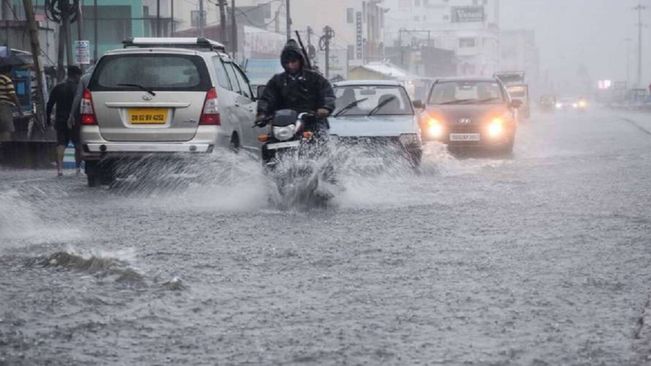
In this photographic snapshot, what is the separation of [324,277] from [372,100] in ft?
35.8

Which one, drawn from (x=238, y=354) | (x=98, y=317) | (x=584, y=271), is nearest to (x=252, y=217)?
(x=584, y=271)

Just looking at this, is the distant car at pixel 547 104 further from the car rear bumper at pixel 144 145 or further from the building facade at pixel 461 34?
the car rear bumper at pixel 144 145

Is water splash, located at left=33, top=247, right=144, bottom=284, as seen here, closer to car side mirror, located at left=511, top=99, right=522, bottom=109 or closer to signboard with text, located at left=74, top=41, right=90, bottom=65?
car side mirror, located at left=511, top=99, right=522, bottom=109

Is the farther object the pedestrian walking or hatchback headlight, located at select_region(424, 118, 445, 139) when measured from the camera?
hatchback headlight, located at select_region(424, 118, 445, 139)

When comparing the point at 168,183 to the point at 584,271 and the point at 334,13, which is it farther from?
the point at 334,13

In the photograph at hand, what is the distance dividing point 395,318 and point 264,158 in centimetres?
598

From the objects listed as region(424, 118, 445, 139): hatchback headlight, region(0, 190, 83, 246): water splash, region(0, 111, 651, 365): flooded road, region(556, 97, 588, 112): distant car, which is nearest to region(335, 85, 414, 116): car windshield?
region(424, 118, 445, 139): hatchback headlight

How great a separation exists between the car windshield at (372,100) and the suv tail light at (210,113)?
11.6 ft

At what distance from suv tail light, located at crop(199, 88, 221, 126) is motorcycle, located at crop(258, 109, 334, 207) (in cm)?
190

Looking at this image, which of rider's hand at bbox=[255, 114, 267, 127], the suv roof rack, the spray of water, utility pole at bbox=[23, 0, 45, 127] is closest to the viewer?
rider's hand at bbox=[255, 114, 267, 127]

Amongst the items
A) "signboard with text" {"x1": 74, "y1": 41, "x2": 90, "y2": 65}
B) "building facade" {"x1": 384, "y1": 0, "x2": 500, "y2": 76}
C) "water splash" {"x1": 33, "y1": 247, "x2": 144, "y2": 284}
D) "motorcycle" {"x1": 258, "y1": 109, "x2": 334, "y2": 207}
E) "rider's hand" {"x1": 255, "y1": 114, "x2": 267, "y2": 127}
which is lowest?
"water splash" {"x1": 33, "y1": 247, "x2": 144, "y2": 284}

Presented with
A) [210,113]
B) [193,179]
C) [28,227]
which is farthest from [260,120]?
[28,227]

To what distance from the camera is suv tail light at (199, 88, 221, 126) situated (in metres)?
13.6

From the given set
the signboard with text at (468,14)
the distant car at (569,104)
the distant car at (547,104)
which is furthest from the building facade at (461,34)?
the distant car at (547,104)
